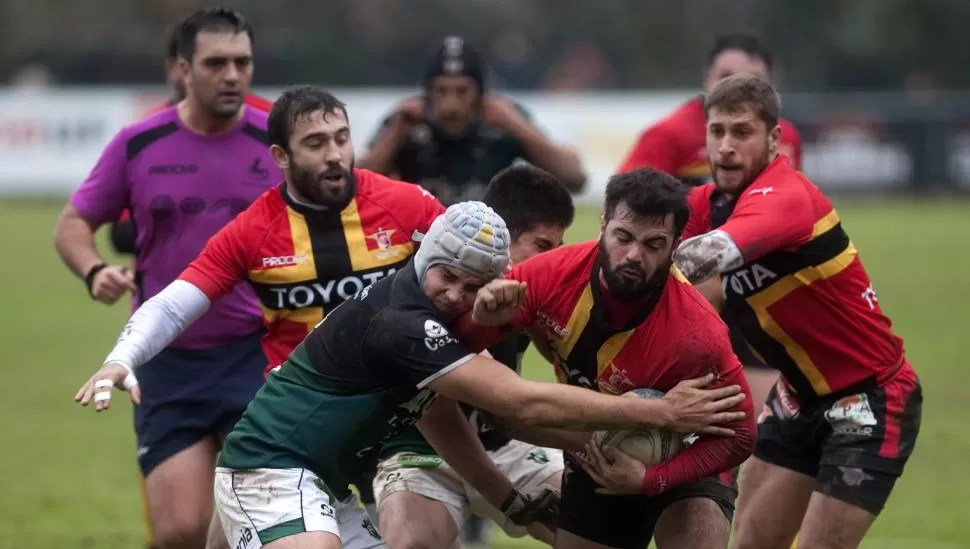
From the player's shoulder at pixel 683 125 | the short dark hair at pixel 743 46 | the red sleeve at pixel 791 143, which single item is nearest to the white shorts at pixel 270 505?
the player's shoulder at pixel 683 125

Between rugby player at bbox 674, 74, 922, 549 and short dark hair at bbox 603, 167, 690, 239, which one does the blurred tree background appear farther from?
short dark hair at bbox 603, 167, 690, 239

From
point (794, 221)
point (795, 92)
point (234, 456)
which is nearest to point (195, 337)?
point (234, 456)

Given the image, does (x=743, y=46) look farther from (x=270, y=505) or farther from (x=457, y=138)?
(x=270, y=505)

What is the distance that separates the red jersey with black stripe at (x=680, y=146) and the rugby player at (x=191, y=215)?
6.69 ft

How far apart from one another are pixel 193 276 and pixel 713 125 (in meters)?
2.16

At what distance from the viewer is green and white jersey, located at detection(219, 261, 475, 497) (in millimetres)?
5422

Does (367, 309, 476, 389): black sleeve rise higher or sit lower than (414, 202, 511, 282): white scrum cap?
lower

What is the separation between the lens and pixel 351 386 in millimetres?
5660

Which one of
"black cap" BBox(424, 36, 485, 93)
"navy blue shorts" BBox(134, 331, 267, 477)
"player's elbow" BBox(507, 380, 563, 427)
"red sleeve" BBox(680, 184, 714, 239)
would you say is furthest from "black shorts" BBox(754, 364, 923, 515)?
"black cap" BBox(424, 36, 485, 93)

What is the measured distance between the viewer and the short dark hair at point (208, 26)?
25.1 ft

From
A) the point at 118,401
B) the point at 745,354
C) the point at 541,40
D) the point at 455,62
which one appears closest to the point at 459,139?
the point at 455,62

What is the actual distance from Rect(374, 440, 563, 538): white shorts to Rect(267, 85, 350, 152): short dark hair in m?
1.39

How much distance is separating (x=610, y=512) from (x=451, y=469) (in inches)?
29.5

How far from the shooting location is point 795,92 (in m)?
34.5
